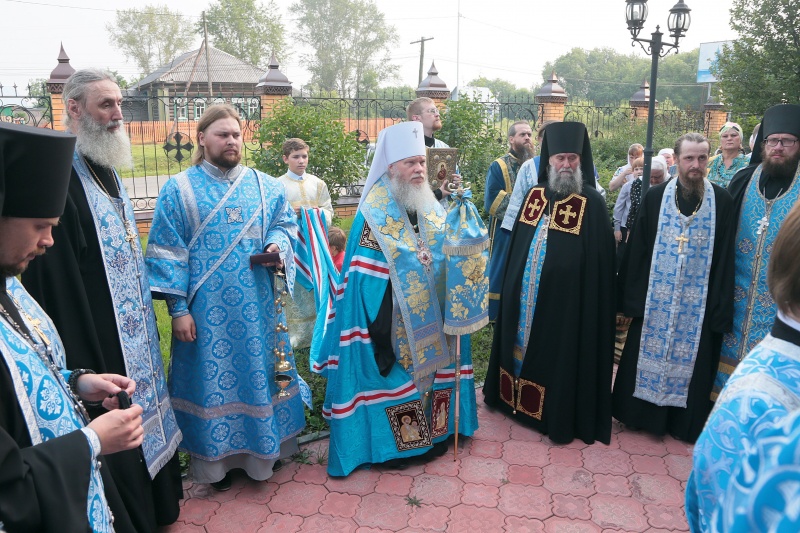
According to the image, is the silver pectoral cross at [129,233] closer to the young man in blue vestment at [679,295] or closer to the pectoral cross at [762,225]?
Answer: the young man in blue vestment at [679,295]

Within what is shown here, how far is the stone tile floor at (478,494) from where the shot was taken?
339 cm

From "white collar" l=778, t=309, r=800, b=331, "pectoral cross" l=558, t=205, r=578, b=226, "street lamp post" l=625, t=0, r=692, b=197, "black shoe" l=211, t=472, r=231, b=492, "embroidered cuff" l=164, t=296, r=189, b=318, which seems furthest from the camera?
"street lamp post" l=625, t=0, r=692, b=197

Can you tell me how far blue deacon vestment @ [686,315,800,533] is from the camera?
120 cm

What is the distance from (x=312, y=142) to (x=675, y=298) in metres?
4.29

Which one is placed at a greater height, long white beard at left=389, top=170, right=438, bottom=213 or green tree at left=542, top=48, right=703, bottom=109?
green tree at left=542, top=48, right=703, bottom=109

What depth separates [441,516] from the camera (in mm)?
3457

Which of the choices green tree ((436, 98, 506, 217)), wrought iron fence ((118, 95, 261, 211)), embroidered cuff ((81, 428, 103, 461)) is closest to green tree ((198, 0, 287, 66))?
wrought iron fence ((118, 95, 261, 211))

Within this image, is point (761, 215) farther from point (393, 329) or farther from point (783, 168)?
point (393, 329)

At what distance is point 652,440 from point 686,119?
1679 centimetres

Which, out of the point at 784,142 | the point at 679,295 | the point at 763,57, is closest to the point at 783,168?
the point at 784,142

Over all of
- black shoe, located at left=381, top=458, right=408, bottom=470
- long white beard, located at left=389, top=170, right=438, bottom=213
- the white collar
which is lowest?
black shoe, located at left=381, top=458, right=408, bottom=470

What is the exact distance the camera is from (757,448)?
1268mm

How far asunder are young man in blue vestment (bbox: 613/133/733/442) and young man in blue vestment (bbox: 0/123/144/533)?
3607 millimetres

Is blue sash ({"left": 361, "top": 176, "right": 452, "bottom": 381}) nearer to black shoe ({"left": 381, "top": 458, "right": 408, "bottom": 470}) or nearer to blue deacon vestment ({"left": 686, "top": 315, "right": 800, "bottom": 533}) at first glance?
black shoe ({"left": 381, "top": 458, "right": 408, "bottom": 470})
